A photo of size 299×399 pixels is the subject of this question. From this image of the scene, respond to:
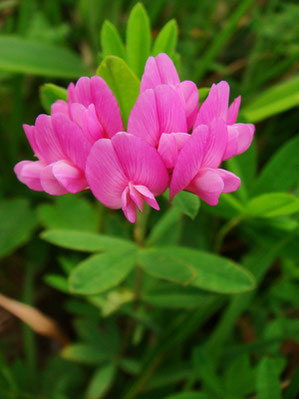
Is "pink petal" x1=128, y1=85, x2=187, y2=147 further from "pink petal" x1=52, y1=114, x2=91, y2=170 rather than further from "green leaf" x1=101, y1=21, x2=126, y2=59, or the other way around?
"green leaf" x1=101, y1=21, x2=126, y2=59

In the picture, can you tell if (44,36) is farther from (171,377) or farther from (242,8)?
(171,377)

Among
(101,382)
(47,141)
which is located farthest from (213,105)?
(101,382)

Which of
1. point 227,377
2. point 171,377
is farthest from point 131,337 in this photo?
point 227,377

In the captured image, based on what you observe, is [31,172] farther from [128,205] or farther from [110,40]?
[110,40]

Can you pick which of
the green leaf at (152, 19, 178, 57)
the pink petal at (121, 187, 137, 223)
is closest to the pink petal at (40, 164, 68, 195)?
the pink petal at (121, 187, 137, 223)

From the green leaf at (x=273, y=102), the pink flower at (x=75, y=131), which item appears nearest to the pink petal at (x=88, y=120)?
the pink flower at (x=75, y=131)

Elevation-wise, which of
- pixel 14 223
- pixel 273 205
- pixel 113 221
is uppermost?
pixel 273 205
